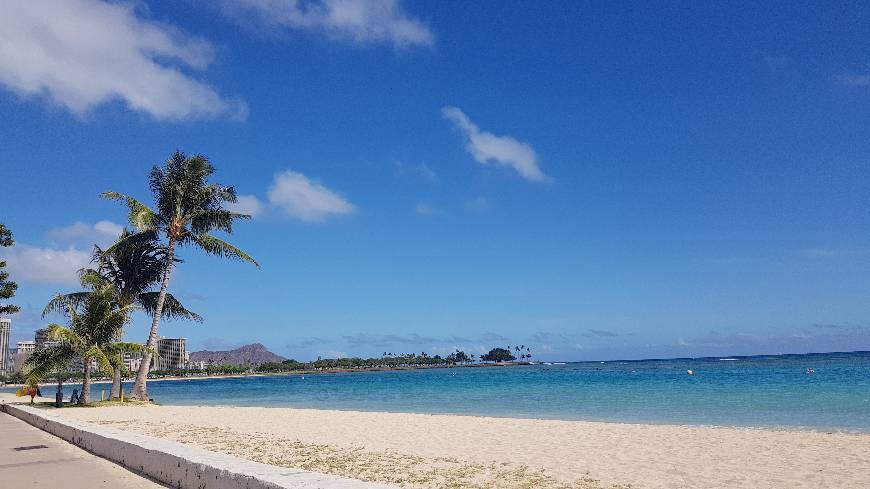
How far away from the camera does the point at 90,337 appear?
73.0 feet

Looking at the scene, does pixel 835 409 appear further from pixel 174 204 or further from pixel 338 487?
pixel 174 204

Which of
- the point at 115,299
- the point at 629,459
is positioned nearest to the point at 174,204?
the point at 115,299

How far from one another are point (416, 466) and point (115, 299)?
841 inches

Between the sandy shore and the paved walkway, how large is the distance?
2.26 meters

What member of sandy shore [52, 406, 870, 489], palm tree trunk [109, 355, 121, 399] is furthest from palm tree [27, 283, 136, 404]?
sandy shore [52, 406, 870, 489]

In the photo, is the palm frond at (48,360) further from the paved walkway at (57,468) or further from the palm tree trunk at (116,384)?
the paved walkway at (57,468)

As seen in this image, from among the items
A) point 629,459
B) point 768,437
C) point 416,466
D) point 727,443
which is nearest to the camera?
point 416,466

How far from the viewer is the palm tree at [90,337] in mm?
21703

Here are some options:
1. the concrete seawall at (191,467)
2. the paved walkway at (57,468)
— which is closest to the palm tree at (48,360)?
the paved walkway at (57,468)

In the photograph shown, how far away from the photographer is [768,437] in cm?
1300

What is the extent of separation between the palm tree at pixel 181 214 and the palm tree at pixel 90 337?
103 inches

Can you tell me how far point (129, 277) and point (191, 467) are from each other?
23.9 m

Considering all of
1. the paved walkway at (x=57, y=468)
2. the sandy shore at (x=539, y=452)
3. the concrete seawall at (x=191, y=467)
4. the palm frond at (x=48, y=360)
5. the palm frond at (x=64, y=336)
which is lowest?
the sandy shore at (x=539, y=452)

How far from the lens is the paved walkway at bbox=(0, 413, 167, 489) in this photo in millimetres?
6469
